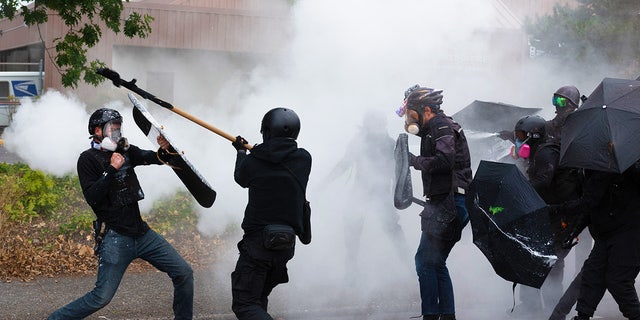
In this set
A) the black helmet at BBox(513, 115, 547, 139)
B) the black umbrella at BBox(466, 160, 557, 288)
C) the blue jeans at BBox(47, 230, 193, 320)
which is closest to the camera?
the blue jeans at BBox(47, 230, 193, 320)

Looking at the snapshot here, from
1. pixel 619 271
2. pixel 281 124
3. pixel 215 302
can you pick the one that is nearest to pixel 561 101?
pixel 619 271

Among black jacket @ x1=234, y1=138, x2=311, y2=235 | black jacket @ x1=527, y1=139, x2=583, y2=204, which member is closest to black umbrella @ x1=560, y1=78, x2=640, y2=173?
black jacket @ x1=527, y1=139, x2=583, y2=204

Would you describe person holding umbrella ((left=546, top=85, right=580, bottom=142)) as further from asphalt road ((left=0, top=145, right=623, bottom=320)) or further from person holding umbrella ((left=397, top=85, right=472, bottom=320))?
asphalt road ((left=0, top=145, right=623, bottom=320))

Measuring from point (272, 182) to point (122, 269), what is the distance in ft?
4.11

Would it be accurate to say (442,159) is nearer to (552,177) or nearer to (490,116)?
(552,177)

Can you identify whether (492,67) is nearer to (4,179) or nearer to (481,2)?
(481,2)

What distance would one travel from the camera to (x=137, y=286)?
23.6ft

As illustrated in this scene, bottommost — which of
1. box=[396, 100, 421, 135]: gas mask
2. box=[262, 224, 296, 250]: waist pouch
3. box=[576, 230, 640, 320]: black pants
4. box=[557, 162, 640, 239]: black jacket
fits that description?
box=[576, 230, 640, 320]: black pants

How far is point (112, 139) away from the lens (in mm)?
5164

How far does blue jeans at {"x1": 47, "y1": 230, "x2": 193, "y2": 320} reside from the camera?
16.6 feet

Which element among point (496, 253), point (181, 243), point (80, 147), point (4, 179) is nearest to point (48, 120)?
point (80, 147)

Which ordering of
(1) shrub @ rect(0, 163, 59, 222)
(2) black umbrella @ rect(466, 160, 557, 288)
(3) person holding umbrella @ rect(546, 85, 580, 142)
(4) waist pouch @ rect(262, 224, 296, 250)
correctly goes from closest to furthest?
(4) waist pouch @ rect(262, 224, 296, 250), (2) black umbrella @ rect(466, 160, 557, 288), (3) person holding umbrella @ rect(546, 85, 580, 142), (1) shrub @ rect(0, 163, 59, 222)

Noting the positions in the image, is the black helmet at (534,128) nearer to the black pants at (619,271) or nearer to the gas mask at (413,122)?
the gas mask at (413,122)

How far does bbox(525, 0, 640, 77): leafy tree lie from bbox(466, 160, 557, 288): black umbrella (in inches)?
338
